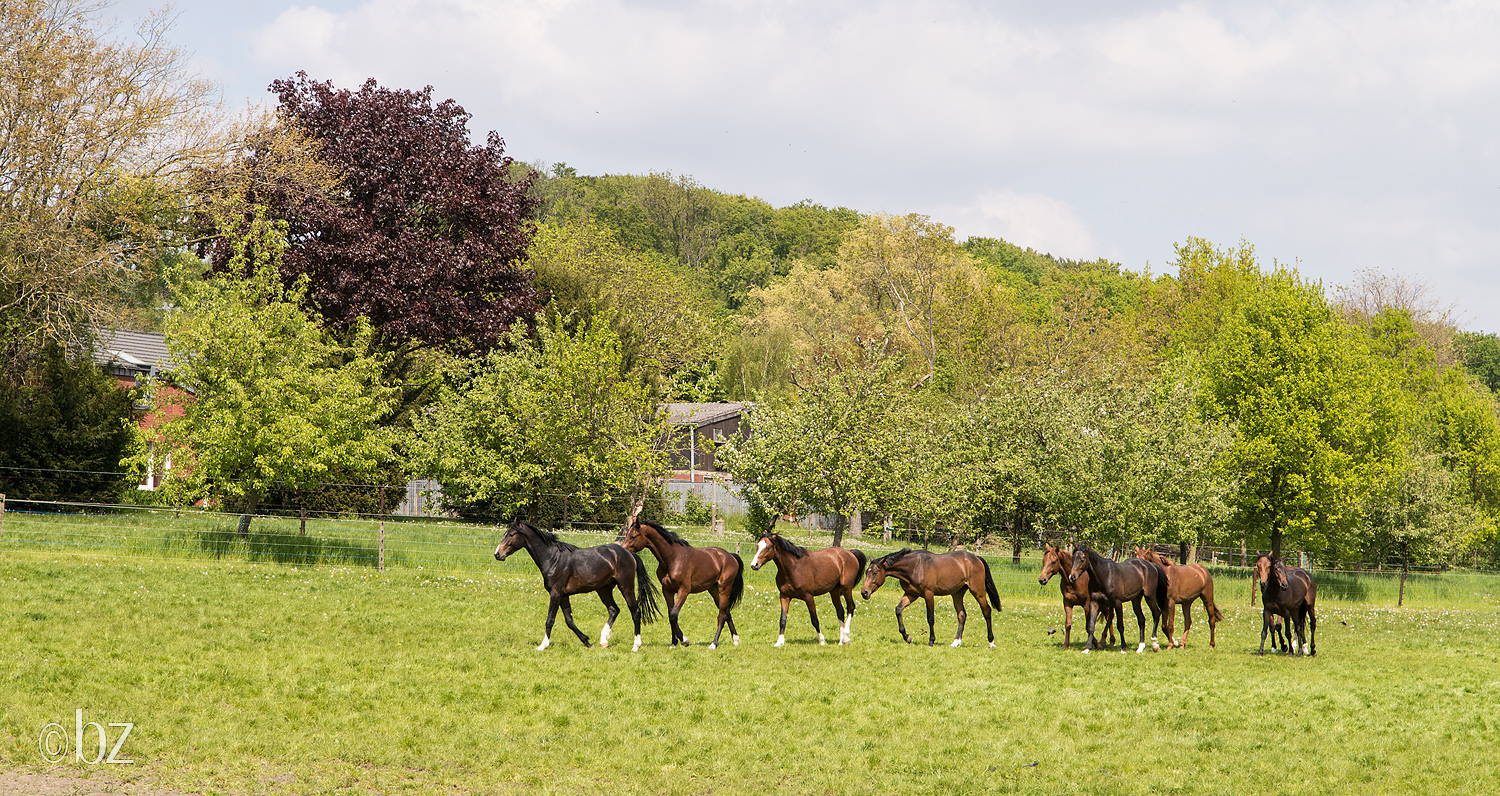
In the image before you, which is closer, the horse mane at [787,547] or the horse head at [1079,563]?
the horse mane at [787,547]

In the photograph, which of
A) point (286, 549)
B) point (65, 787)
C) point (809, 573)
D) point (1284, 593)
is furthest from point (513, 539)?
point (286, 549)

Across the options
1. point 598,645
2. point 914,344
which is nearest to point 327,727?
point 598,645

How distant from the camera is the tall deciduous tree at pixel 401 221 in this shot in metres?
34.7

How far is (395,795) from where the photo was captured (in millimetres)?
8664

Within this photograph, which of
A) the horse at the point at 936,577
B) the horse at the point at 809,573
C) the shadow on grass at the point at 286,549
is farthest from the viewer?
the shadow on grass at the point at 286,549

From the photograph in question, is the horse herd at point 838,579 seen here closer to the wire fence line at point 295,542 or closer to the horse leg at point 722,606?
the horse leg at point 722,606

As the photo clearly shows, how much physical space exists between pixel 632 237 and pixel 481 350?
6448cm

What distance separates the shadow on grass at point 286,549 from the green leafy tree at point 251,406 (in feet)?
2.05

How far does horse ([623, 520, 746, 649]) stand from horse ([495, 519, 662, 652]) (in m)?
0.41

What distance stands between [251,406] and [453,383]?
14.8 meters

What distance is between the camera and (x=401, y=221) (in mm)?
36344

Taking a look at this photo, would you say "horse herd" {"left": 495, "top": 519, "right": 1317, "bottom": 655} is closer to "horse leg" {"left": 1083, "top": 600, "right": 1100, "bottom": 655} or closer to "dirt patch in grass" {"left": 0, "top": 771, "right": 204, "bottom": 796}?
"horse leg" {"left": 1083, "top": 600, "right": 1100, "bottom": 655}

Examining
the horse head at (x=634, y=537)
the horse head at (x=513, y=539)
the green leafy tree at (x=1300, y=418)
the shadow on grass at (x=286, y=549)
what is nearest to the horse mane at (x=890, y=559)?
the horse head at (x=634, y=537)

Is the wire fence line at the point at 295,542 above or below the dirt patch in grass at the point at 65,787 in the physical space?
above
